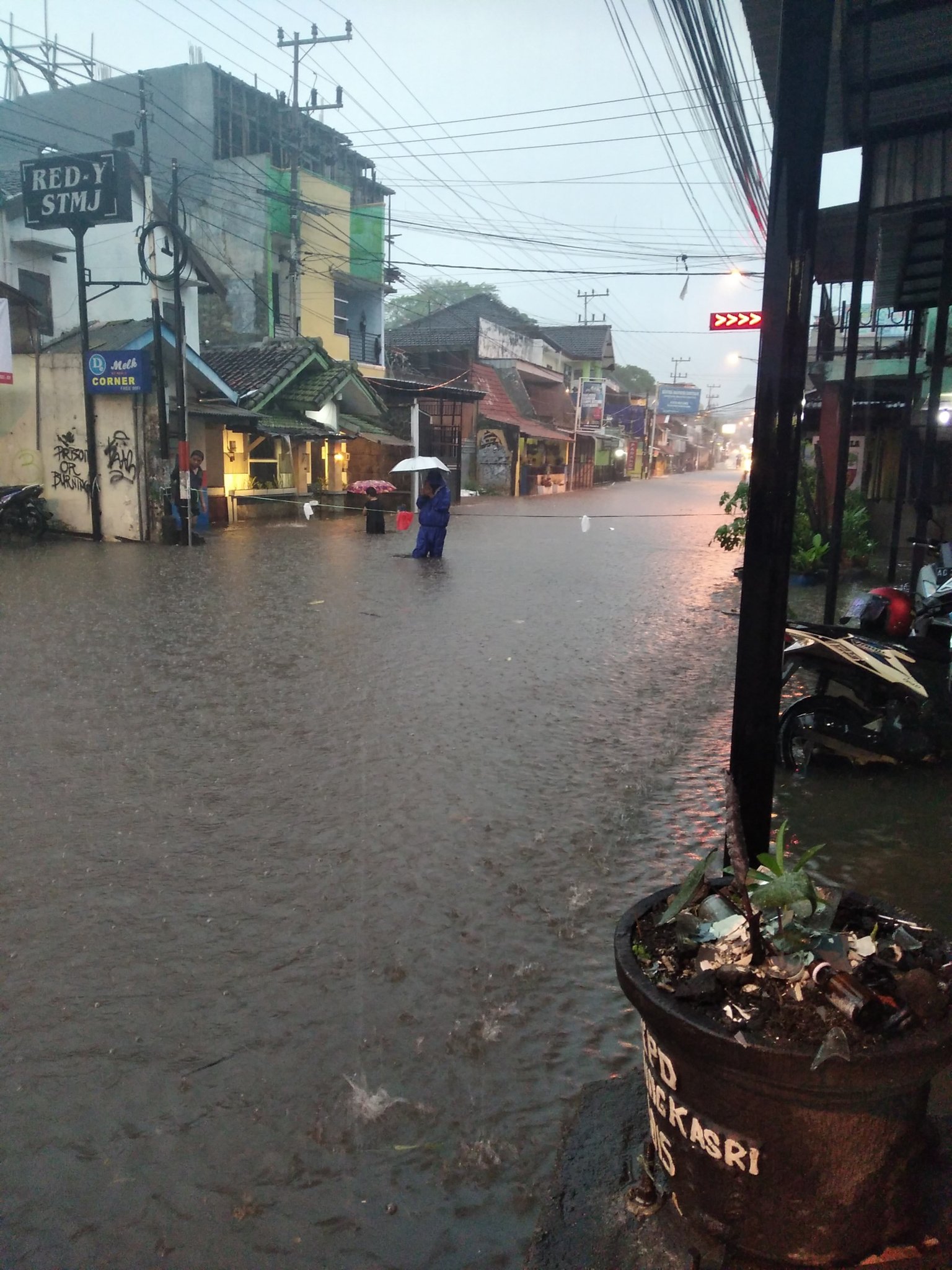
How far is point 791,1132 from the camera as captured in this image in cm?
177

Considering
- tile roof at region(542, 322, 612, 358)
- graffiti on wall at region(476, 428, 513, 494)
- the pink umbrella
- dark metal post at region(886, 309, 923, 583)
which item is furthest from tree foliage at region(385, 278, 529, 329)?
dark metal post at region(886, 309, 923, 583)

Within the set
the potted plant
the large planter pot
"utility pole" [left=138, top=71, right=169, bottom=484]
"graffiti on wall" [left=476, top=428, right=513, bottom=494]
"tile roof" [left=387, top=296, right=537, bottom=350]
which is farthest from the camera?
"tile roof" [left=387, top=296, right=537, bottom=350]

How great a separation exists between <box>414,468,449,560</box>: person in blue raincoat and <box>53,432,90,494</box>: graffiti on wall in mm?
7417

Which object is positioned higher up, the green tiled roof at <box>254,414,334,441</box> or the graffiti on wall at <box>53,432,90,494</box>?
the green tiled roof at <box>254,414,334,441</box>

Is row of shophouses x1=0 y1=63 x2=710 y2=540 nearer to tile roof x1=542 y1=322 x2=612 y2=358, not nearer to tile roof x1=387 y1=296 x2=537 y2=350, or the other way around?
tile roof x1=387 y1=296 x2=537 y2=350

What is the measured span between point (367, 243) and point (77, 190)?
17093 mm

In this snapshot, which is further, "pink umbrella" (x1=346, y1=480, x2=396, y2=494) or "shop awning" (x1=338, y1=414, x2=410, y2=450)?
"shop awning" (x1=338, y1=414, x2=410, y2=450)

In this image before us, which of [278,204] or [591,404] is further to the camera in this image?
[591,404]

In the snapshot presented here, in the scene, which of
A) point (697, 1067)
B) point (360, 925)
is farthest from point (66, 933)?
point (697, 1067)

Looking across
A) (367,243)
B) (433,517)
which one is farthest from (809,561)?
(367,243)

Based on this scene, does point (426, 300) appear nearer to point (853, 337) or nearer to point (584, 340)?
point (584, 340)

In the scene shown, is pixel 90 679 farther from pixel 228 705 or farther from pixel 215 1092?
pixel 215 1092

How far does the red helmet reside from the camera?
6.19 metres

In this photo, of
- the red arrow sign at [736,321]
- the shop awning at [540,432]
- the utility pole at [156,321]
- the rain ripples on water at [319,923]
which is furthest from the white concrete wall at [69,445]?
the shop awning at [540,432]
